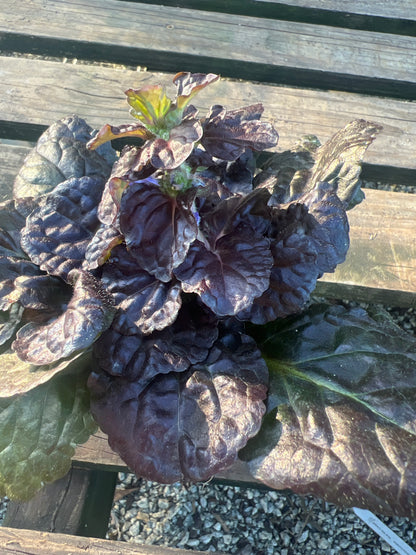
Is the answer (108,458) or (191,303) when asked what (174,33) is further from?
(108,458)

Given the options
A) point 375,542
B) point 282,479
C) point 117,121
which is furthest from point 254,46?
point 375,542

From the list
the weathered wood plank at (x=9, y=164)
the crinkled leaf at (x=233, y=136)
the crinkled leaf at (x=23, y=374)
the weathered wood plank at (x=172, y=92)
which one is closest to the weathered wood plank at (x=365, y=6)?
the weathered wood plank at (x=172, y=92)

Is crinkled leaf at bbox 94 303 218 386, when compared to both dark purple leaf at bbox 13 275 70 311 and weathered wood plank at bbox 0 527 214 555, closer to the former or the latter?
dark purple leaf at bbox 13 275 70 311

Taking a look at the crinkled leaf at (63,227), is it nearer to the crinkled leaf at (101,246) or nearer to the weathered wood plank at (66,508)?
the crinkled leaf at (101,246)

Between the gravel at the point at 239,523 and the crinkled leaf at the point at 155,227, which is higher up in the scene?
the crinkled leaf at the point at 155,227

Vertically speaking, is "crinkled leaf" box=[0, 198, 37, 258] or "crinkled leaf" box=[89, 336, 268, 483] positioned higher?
"crinkled leaf" box=[0, 198, 37, 258]

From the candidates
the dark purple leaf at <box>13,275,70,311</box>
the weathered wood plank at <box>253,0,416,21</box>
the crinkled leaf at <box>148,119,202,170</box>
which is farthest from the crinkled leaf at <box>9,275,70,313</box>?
the weathered wood plank at <box>253,0,416,21</box>

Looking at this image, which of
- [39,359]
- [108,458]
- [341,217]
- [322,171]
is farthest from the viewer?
[108,458]
